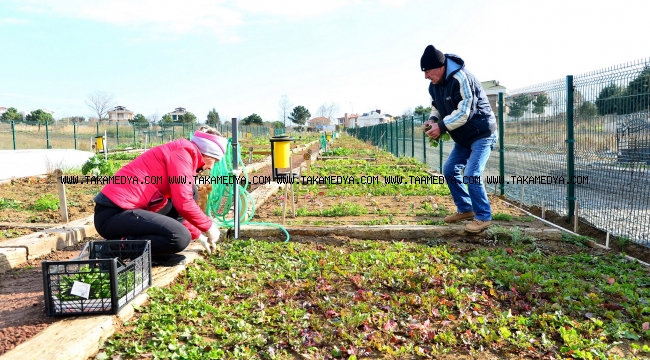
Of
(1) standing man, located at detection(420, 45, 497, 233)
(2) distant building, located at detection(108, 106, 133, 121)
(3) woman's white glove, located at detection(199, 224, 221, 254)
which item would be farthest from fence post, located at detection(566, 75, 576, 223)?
(2) distant building, located at detection(108, 106, 133, 121)

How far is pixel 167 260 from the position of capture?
3926mm

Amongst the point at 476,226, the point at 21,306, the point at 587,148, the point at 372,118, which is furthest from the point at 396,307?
the point at 372,118

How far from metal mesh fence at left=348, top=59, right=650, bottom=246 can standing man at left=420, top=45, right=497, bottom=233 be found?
3.91ft

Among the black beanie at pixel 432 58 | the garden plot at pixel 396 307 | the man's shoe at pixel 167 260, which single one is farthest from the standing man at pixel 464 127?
the man's shoe at pixel 167 260

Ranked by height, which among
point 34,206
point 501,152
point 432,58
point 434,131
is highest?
point 432,58

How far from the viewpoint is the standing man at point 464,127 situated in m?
4.91

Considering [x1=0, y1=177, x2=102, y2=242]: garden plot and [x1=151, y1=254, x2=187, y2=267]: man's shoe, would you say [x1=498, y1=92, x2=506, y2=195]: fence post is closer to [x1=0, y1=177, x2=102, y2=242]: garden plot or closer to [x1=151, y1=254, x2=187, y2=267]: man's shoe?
[x1=151, y1=254, x2=187, y2=267]: man's shoe

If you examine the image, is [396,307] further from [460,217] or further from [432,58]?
[432,58]

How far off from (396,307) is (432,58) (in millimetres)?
2993

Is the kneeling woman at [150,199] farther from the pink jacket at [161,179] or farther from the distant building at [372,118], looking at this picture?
the distant building at [372,118]

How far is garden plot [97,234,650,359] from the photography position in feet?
8.32

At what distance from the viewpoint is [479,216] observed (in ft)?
16.1

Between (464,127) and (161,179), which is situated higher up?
(464,127)

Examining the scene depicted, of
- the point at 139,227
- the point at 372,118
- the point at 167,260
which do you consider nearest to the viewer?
the point at 139,227
